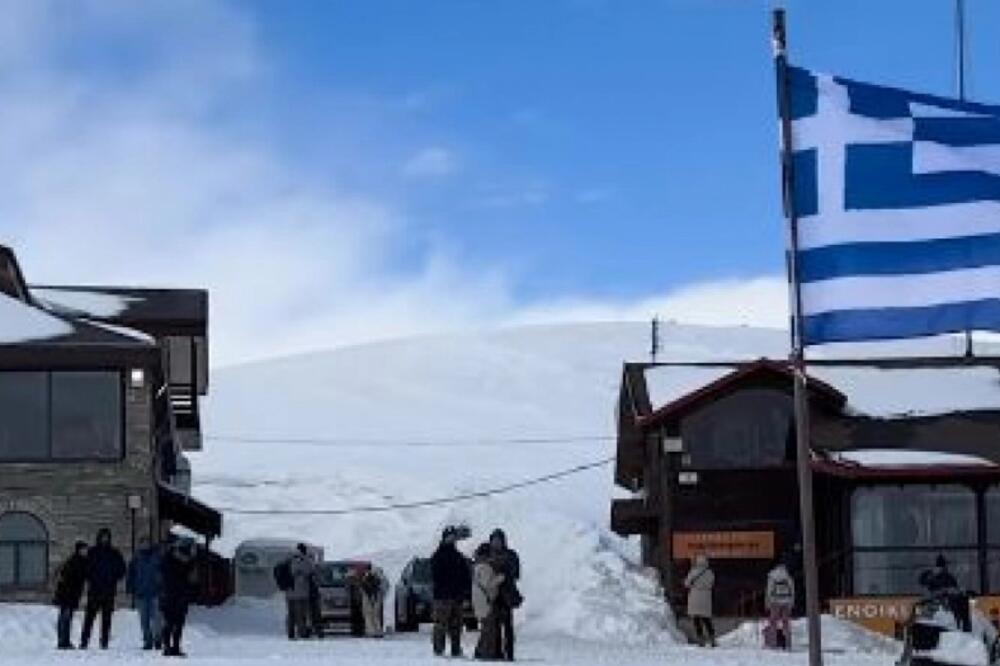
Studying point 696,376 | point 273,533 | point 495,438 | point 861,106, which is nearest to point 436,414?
point 495,438

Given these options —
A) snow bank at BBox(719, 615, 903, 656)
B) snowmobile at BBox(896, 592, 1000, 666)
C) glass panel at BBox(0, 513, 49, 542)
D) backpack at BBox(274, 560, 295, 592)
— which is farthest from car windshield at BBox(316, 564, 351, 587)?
snowmobile at BBox(896, 592, 1000, 666)

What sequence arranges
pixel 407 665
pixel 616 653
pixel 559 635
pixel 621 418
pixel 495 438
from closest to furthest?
pixel 407 665, pixel 616 653, pixel 559 635, pixel 621 418, pixel 495 438

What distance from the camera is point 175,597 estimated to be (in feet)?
77.5

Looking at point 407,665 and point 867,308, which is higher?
point 867,308

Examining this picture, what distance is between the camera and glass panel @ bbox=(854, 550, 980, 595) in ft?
124

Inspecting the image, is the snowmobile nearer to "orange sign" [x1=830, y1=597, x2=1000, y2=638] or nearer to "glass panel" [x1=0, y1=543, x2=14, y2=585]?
"orange sign" [x1=830, y1=597, x2=1000, y2=638]

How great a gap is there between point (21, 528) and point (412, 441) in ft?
175

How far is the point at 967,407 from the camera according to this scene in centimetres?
3991

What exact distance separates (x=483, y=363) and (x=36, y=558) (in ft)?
265

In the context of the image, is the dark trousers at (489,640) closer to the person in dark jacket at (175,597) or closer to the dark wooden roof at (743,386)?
the person in dark jacket at (175,597)

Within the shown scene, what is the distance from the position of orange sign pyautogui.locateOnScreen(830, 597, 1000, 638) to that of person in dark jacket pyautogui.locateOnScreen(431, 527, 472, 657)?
44.7 ft

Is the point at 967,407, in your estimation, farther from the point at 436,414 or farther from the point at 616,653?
the point at 436,414

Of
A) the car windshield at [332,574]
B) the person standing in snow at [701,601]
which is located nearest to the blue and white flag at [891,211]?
the person standing in snow at [701,601]

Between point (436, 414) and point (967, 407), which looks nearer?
point (967, 407)
